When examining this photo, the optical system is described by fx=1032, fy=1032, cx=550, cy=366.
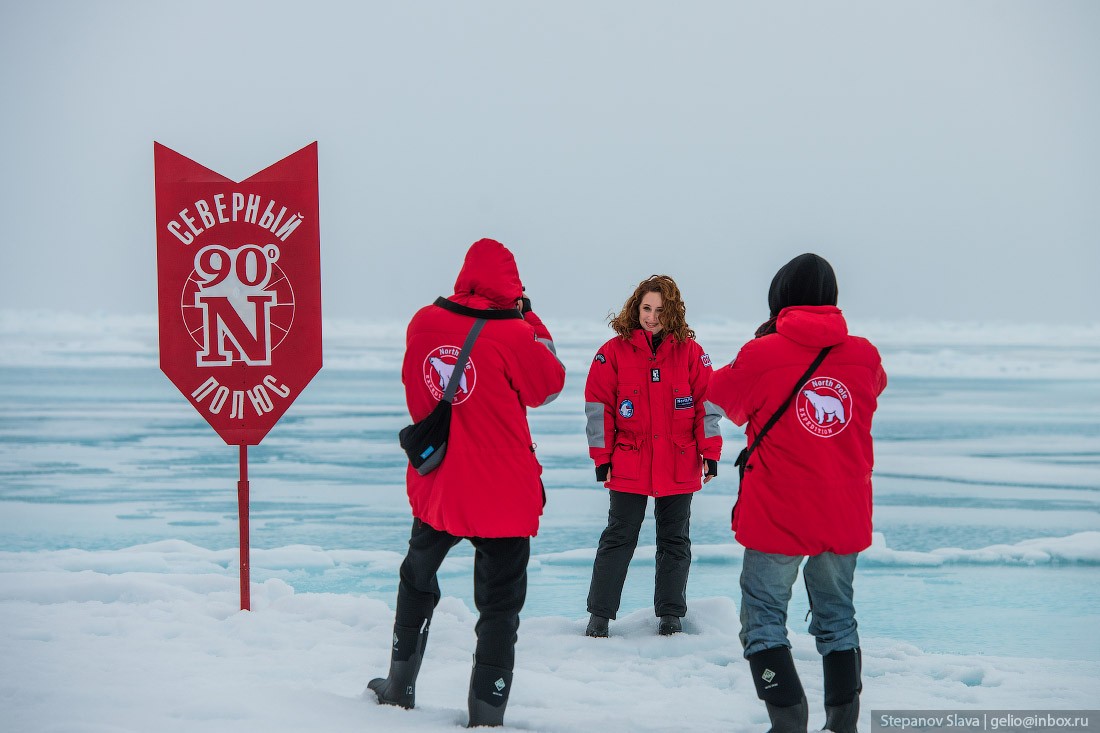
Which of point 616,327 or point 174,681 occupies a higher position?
point 616,327

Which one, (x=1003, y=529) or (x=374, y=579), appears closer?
(x=374, y=579)

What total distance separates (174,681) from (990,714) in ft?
7.96

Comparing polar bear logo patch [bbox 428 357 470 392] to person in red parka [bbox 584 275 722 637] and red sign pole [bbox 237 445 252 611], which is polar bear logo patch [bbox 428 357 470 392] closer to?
person in red parka [bbox 584 275 722 637]

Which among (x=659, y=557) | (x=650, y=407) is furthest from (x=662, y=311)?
(x=659, y=557)

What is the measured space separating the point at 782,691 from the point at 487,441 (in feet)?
3.35

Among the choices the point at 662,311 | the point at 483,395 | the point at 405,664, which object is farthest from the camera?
the point at 662,311

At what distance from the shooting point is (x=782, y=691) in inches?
106

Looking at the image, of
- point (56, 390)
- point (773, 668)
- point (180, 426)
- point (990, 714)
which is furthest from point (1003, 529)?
point (56, 390)

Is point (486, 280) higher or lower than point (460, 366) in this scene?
higher

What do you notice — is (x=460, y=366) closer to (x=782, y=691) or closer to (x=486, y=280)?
(x=486, y=280)

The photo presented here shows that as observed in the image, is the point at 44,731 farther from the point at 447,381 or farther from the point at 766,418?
the point at 766,418

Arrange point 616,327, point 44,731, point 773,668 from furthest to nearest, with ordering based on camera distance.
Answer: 1. point 616,327
2. point 773,668
3. point 44,731

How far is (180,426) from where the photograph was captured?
1203cm

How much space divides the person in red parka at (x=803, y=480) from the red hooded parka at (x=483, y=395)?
536 millimetres
